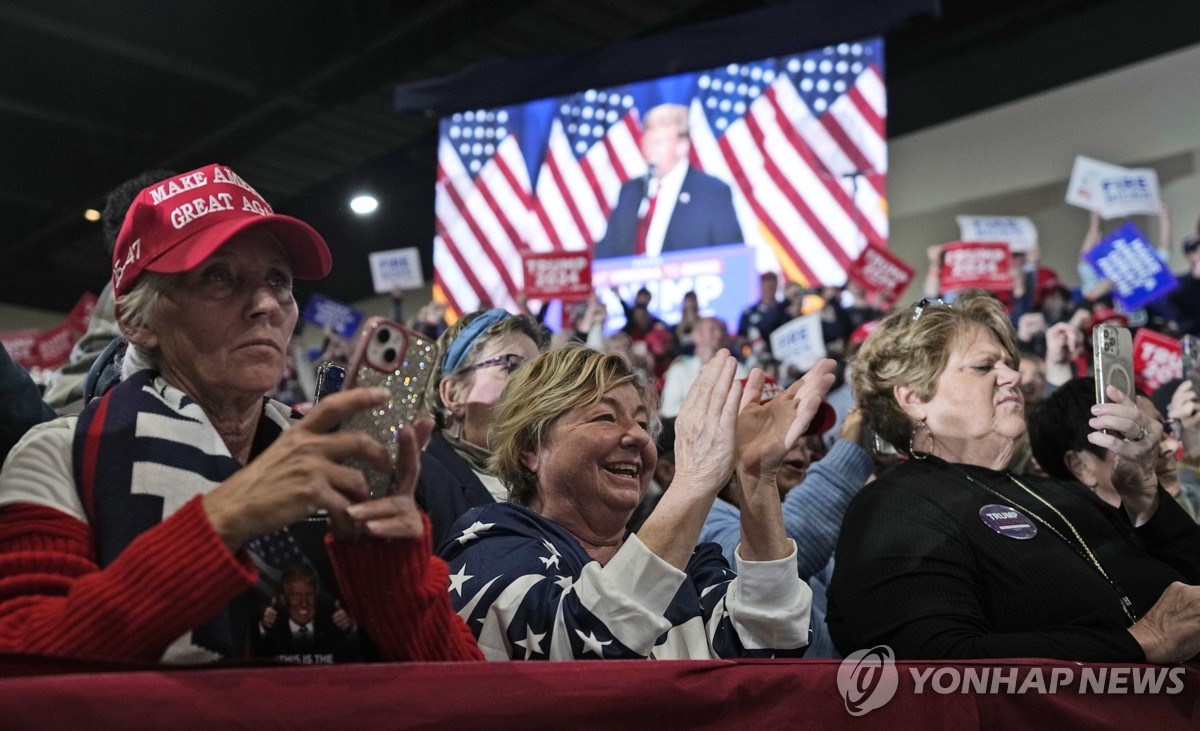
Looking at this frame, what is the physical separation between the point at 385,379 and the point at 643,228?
333 inches

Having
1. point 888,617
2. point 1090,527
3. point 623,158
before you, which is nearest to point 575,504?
point 888,617

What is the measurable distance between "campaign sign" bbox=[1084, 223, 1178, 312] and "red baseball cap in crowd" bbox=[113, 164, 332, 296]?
5596 millimetres

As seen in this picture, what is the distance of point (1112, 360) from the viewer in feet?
6.99

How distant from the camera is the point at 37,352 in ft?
23.9

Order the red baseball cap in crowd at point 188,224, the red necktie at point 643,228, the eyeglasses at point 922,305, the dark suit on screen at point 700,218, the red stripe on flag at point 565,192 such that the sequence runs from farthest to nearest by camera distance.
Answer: the red stripe on flag at point 565,192, the red necktie at point 643,228, the dark suit on screen at point 700,218, the eyeglasses at point 922,305, the red baseball cap in crowd at point 188,224

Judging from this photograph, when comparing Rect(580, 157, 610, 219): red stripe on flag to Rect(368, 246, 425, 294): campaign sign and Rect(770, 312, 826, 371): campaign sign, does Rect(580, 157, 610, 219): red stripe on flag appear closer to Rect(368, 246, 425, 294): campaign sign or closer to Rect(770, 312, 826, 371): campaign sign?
Rect(368, 246, 425, 294): campaign sign

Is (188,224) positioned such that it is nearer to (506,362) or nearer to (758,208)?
(506,362)

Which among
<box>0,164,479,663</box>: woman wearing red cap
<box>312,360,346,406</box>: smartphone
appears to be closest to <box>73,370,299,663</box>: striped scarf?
<box>0,164,479,663</box>: woman wearing red cap

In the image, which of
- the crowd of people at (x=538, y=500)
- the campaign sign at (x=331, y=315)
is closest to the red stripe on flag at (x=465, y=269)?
the campaign sign at (x=331, y=315)

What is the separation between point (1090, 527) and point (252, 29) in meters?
10.2

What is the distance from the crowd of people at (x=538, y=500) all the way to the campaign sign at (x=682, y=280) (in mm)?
5859

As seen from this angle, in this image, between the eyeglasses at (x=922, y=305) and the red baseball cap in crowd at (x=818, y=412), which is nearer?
the red baseball cap in crowd at (x=818, y=412)

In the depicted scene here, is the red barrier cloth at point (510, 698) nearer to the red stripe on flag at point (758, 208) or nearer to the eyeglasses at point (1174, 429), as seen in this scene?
the eyeglasses at point (1174, 429)

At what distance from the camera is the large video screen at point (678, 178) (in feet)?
28.2
